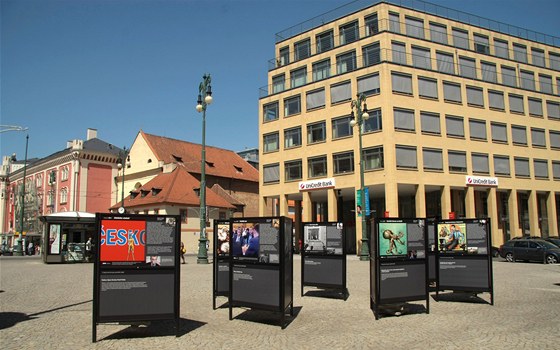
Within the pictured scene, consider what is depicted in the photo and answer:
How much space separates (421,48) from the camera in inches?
1711

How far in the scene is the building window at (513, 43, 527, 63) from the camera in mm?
50125

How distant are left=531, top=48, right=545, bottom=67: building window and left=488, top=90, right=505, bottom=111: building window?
9761 millimetres

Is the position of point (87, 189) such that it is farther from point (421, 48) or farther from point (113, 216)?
point (113, 216)

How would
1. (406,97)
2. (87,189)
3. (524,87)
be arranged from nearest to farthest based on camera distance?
(406,97)
(524,87)
(87,189)

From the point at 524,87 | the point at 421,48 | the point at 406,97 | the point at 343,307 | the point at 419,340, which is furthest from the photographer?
the point at 524,87

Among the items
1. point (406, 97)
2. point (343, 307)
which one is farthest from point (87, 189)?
point (343, 307)

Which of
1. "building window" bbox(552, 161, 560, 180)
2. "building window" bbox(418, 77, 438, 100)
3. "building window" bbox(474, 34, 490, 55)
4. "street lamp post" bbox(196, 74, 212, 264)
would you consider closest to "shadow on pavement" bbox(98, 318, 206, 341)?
"street lamp post" bbox(196, 74, 212, 264)

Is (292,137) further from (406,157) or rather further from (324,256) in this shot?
(324,256)

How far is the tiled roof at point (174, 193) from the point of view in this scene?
53.4 meters

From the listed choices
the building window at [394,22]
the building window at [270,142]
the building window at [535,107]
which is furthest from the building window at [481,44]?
the building window at [270,142]

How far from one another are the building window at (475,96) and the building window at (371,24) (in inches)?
416

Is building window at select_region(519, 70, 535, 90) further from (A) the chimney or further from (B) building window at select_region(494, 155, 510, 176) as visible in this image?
(A) the chimney

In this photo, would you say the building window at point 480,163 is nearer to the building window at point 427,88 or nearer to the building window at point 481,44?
the building window at point 427,88

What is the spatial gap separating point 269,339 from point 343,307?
144 inches
